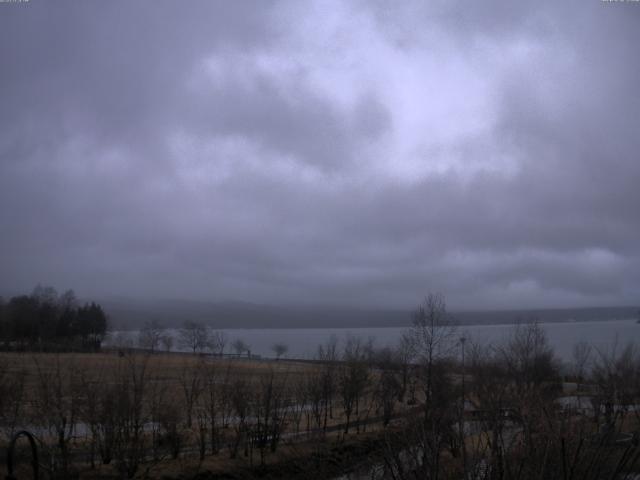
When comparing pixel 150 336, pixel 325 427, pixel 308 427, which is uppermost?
pixel 150 336

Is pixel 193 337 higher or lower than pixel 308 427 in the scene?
higher

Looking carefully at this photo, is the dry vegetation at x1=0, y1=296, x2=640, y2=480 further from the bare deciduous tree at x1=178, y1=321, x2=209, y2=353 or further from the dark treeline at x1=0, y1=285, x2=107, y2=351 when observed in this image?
the bare deciduous tree at x1=178, y1=321, x2=209, y2=353

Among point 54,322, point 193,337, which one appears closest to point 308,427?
point 54,322

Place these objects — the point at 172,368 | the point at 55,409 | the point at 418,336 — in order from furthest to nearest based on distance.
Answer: the point at 172,368, the point at 418,336, the point at 55,409

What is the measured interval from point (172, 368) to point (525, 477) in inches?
2733

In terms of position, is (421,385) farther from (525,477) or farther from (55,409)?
(525,477)

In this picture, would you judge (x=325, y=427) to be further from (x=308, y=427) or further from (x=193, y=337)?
(x=193, y=337)

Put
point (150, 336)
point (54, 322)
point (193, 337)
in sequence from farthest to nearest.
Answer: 1. point (193, 337)
2. point (150, 336)
3. point (54, 322)

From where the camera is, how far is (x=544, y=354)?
63.9m

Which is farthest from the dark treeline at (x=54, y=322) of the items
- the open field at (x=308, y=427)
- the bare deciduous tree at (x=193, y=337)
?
the open field at (x=308, y=427)

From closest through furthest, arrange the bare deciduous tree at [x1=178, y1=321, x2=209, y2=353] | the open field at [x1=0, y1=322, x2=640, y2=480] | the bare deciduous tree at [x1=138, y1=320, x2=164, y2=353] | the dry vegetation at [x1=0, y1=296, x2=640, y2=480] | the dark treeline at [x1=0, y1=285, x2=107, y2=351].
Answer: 1. the dry vegetation at [x1=0, y1=296, x2=640, y2=480]
2. the open field at [x1=0, y1=322, x2=640, y2=480]
3. the dark treeline at [x1=0, y1=285, x2=107, y2=351]
4. the bare deciduous tree at [x1=138, y1=320, x2=164, y2=353]
5. the bare deciduous tree at [x1=178, y1=321, x2=209, y2=353]

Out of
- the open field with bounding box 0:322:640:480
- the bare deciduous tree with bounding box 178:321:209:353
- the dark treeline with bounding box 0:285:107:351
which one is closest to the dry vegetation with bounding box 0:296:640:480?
the open field with bounding box 0:322:640:480

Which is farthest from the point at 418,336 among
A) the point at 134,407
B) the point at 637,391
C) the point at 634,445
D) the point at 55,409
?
the point at 634,445

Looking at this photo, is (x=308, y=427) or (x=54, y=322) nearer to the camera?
(x=308, y=427)
